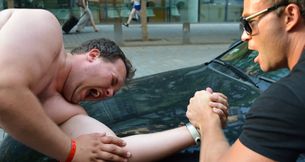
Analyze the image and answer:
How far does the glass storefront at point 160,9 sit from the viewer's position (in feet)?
42.0

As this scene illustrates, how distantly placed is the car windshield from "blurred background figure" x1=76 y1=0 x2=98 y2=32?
11.1m

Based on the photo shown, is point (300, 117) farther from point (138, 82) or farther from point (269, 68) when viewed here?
point (138, 82)

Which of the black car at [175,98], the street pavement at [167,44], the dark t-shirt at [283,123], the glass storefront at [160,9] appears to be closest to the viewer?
the dark t-shirt at [283,123]

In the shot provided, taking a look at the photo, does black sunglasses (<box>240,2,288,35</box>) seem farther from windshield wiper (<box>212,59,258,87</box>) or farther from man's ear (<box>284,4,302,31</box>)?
windshield wiper (<box>212,59,258,87</box>)

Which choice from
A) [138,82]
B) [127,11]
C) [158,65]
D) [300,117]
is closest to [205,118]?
[300,117]

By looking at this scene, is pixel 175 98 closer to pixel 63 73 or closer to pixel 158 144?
pixel 158 144

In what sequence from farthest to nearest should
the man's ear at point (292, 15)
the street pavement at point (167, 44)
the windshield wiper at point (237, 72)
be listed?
the street pavement at point (167, 44)
the windshield wiper at point (237, 72)
the man's ear at point (292, 15)

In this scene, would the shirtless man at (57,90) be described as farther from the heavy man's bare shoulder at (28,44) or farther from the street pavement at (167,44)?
the street pavement at (167,44)

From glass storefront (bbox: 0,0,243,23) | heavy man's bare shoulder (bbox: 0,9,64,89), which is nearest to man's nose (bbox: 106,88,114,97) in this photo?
heavy man's bare shoulder (bbox: 0,9,64,89)

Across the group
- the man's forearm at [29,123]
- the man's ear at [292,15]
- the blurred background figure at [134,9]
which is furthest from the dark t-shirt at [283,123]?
the blurred background figure at [134,9]

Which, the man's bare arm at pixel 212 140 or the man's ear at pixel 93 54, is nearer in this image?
the man's bare arm at pixel 212 140

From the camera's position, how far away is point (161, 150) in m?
1.90

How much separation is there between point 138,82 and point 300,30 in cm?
171

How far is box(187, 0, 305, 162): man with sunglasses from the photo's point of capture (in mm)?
1321
